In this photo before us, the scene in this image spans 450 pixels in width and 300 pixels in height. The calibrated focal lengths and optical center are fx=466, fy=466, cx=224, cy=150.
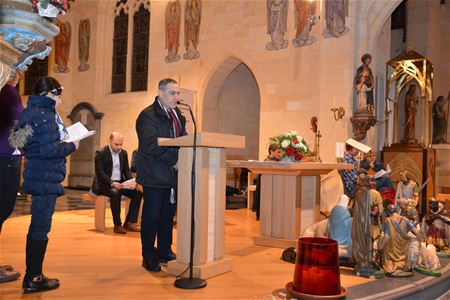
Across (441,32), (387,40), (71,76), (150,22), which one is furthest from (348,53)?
(71,76)

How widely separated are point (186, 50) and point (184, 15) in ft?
2.98

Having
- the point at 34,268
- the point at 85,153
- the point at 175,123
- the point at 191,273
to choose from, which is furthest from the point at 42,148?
the point at 85,153

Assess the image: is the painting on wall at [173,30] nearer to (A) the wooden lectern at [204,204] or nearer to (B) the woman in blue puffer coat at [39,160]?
(A) the wooden lectern at [204,204]

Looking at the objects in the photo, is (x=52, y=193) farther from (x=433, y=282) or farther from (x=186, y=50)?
(x=186, y=50)

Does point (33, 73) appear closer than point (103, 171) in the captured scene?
No

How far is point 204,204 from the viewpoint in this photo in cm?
356

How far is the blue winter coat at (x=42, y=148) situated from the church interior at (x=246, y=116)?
719mm

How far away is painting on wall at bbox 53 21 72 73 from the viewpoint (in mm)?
14539

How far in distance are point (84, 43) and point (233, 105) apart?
5.11 metres

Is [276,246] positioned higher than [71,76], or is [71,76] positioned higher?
[71,76]

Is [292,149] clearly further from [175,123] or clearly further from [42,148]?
[42,148]

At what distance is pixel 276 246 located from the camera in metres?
5.11

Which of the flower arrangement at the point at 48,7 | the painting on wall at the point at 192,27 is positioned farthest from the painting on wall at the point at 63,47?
the flower arrangement at the point at 48,7

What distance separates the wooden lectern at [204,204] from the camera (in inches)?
139
